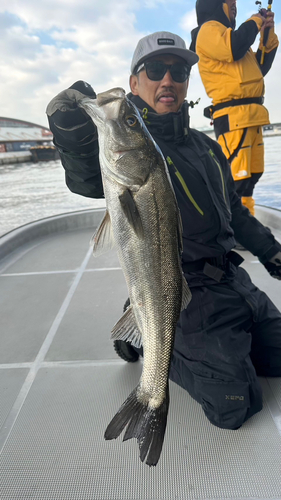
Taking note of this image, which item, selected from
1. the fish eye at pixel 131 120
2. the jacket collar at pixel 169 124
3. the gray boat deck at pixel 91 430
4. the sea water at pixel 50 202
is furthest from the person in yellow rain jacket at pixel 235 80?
the fish eye at pixel 131 120

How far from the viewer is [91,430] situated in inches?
65.8

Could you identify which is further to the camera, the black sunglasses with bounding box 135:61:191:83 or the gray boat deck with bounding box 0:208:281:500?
the black sunglasses with bounding box 135:61:191:83

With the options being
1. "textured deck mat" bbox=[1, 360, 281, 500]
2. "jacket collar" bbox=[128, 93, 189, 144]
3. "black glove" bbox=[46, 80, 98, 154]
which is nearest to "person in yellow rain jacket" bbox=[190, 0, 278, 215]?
"jacket collar" bbox=[128, 93, 189, 144]

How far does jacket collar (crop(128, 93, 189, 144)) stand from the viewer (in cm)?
202

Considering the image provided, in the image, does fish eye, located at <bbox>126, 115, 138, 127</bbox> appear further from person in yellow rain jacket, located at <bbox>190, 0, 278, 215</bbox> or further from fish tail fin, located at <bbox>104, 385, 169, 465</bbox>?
person in yellow rain jacket, located at <bbox>190, 0, 278, 215</bbox>

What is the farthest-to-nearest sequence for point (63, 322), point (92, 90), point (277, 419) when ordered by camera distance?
point (63, 322), point (277, 419), point (92, 90)

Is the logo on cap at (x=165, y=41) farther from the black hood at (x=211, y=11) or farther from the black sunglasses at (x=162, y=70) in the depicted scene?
the black hood at (x=211, y=11)

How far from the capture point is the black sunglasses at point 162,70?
6.79 feet

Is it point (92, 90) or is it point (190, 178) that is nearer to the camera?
point (92, 90)

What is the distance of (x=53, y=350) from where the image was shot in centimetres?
236

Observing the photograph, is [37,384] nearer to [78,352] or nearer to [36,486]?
[78,352]

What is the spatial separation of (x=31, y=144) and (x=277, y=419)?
68.7 m

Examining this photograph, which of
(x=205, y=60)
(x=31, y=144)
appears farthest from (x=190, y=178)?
(x=31, y=144)

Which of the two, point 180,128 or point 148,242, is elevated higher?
point 180,128
